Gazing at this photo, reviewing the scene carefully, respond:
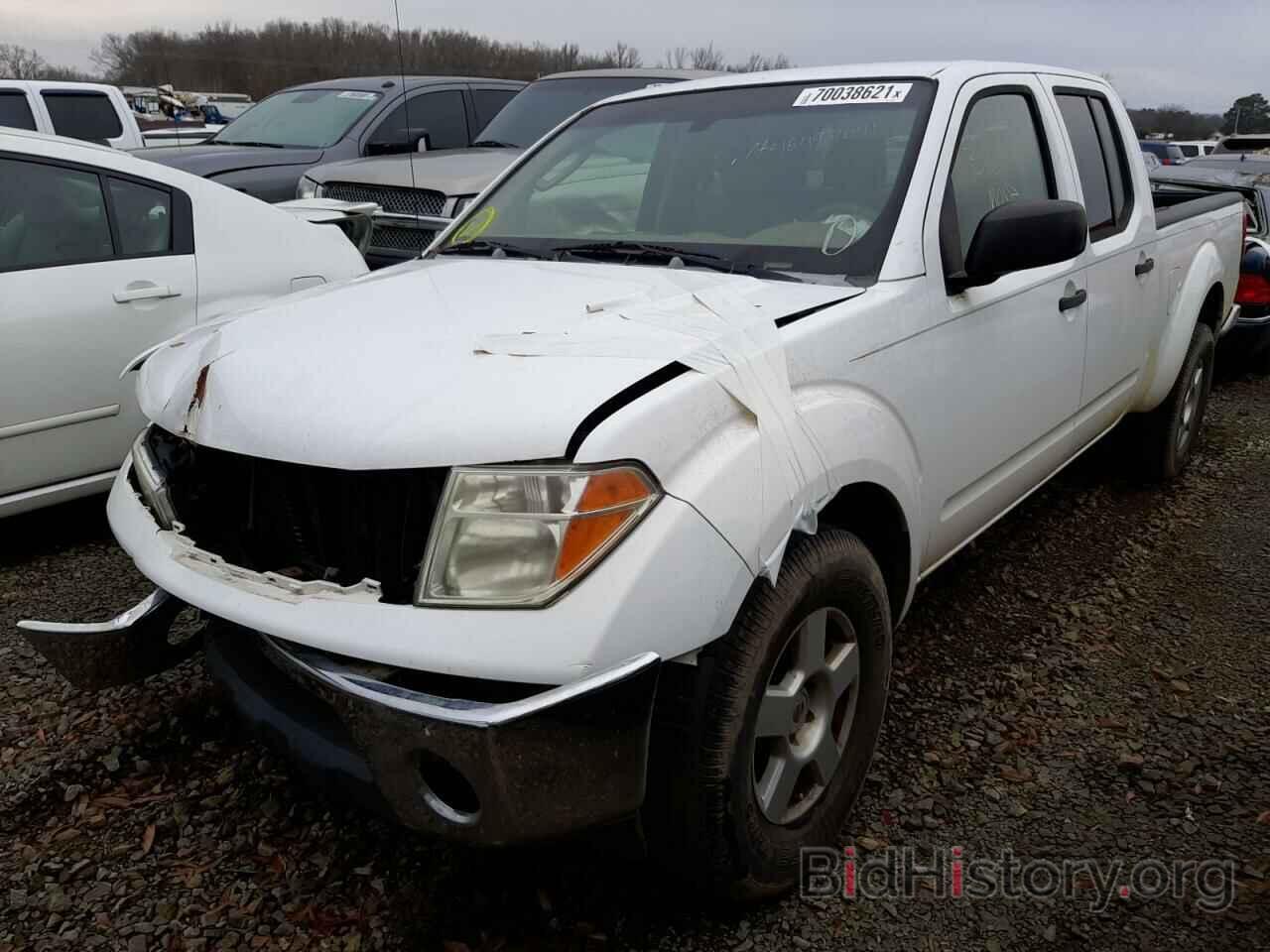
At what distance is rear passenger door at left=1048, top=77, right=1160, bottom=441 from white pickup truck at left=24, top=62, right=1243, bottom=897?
1.19 feet

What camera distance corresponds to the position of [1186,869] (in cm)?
233

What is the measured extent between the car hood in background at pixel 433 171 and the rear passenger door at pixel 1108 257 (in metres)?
3.57

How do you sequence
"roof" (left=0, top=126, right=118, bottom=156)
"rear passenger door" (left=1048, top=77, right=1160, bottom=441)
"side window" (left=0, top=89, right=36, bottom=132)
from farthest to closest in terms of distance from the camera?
"side window" (left=0, top=89, right=36, bottom=132)
"roof" (left=0, top=126, right=118, bottom=156)
"rear passenger door" (left=1048, top=77, right=1160, bottom=441)

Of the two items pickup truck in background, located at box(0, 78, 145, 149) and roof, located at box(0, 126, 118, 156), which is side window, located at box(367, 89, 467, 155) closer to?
pickup truck in background, located at box(0, 78, 145, 149)

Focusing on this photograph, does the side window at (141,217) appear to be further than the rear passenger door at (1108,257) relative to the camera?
Yes

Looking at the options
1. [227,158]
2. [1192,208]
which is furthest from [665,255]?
[227,158]

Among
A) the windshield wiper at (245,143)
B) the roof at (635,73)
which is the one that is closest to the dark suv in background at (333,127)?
the windshield wiper at (245,143)

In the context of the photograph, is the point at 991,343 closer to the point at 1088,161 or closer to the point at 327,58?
the point at 1088,161

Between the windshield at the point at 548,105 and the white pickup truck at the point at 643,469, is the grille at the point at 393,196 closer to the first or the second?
the windshield at the point at 548,105

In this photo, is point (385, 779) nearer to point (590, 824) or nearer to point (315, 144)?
point (590, 824)

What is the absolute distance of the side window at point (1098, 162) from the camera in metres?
3.61

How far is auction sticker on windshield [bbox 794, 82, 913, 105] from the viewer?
112 inches

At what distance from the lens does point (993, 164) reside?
10.0 feet

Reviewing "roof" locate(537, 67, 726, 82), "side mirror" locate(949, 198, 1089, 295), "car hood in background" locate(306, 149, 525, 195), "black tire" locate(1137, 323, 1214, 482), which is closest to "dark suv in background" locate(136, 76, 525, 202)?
"car hood in background" locate(306, 149, 525, 195)
